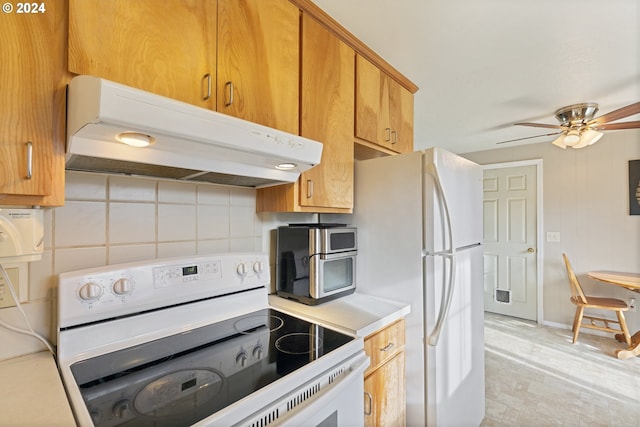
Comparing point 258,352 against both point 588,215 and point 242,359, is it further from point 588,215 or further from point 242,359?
point 588,215

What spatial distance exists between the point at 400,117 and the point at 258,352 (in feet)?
5.36

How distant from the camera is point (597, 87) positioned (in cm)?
210

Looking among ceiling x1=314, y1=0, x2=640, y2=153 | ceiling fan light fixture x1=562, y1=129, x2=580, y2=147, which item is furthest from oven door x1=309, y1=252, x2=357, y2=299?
ceiling fan light fixture x1=562, y1=129, x2=580, y2=147

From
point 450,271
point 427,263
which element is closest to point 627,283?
point 450,271

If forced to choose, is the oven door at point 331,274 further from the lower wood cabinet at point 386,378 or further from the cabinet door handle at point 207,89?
the cabinet door handle at point 207,89

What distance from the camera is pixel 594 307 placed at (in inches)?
116

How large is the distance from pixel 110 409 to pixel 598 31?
2.53m

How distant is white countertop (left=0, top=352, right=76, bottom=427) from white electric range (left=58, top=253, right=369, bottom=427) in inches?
1.0

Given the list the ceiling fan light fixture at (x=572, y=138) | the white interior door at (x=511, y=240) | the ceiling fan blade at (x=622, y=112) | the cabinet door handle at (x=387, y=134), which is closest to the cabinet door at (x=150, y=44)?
the cabinet door handle at (x=387, y=134)

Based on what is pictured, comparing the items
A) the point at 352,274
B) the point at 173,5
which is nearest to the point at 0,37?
the point at 173,5

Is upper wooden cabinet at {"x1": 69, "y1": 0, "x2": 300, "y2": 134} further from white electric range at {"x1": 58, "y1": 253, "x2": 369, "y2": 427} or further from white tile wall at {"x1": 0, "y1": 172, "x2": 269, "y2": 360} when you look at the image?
white electric range at {"x1": 58, "y1": 253, "x2": 369, "y2": 427}

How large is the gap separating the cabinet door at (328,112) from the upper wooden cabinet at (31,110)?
81 cm

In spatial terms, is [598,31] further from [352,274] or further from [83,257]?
[83,257]

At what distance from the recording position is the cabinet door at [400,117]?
1.83 m
